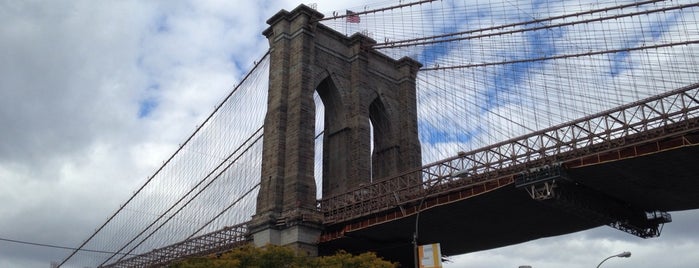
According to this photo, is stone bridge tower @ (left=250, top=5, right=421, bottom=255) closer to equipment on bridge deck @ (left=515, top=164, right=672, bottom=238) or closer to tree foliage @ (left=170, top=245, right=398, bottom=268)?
tree foliage @ (left=170, top=245, right=398, bottom=268)

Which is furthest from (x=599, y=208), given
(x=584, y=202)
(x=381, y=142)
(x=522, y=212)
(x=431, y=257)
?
(x=381, y=142)

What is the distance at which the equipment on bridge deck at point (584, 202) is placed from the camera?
135ft

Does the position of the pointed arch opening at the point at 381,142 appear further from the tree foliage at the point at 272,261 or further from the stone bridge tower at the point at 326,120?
the tree foliage at the point at 272,261

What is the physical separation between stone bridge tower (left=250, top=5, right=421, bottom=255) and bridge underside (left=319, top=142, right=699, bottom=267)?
481 centimetres

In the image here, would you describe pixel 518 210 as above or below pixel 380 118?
below

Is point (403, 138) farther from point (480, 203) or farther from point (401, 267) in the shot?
point (480, 203)

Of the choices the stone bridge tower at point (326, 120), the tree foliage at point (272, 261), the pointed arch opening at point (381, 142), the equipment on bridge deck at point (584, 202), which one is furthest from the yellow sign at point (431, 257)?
the pointed arch opening at point (381, 142)

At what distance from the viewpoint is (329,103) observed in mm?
68562

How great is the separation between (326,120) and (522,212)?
2572 centimetres

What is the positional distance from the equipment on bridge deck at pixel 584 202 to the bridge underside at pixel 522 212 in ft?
1.96

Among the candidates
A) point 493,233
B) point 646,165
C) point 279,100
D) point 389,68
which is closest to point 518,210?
point 493,233

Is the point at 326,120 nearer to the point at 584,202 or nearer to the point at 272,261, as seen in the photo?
the point at 584,202

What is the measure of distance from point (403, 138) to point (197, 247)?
24551mm

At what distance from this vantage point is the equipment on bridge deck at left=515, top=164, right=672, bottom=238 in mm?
41125
